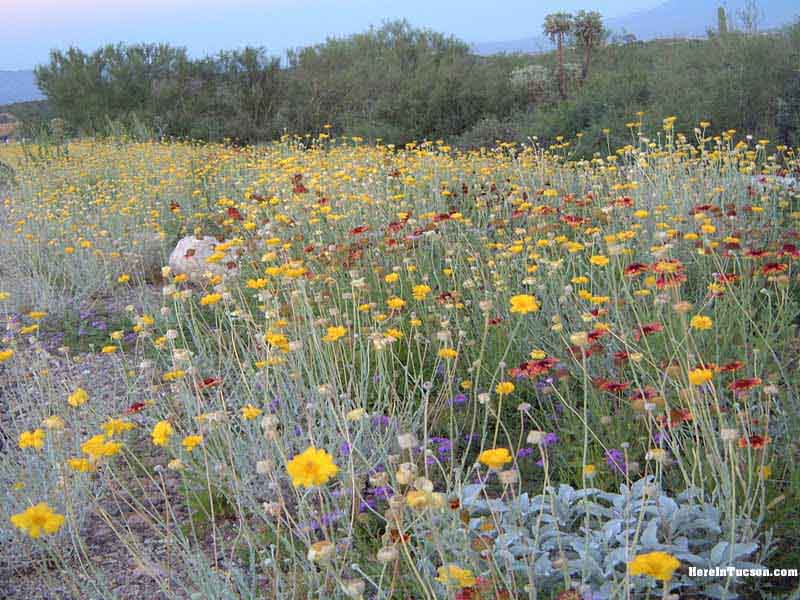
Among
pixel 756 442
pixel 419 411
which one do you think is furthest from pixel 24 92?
pixel 756 442

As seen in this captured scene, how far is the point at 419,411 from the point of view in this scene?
276cm

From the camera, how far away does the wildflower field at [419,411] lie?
1.82 metres

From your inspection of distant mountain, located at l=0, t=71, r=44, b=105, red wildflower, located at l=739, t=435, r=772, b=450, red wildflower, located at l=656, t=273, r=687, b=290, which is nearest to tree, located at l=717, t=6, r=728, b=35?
red wildflower, located at l=656, t=273, r=687, b=290

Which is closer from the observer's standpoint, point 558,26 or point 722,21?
point 722,21

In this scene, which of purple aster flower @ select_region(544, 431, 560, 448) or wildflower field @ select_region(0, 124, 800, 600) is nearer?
wildflower field @ select_region(0, 124, 800, 600)

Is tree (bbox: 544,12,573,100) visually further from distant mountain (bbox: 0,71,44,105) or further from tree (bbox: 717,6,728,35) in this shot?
distant mountain (bbox: 0,71,44,105)

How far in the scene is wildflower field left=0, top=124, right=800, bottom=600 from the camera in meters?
1.82

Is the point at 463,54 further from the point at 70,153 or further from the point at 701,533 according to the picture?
the point at 701,533

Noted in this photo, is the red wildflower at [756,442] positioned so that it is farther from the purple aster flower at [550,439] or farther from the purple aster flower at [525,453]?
the purple aster flower at [525,453]

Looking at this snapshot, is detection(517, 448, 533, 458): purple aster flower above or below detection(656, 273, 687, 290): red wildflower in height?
below

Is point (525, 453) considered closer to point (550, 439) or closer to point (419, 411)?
point (550, 439)

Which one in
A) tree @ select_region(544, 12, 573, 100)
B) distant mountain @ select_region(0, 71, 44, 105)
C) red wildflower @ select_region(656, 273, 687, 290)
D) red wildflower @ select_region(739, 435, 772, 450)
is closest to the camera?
red wildflower @ select_region(739, 435, 772, 450)

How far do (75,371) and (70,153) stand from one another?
25.9 feet

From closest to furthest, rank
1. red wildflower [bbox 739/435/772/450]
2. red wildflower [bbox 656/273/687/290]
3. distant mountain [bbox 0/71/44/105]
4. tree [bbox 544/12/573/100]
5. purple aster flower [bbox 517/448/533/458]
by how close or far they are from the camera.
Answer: red wildflower [bbox 739/435/772/450]
red wildflower [bbox 656/273/687/290]
purple aster flower [bbox 517/448/533/458]
tree [bbox 544/12/573/100]
distant mountain [bbox 0/71/44/105]
